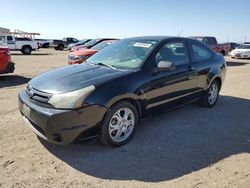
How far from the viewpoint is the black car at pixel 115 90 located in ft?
12.4

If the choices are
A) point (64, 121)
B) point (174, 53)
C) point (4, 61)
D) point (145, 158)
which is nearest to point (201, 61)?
point (174, 53)

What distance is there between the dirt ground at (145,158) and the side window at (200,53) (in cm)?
126

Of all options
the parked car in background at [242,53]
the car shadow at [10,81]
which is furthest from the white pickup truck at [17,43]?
the parked car in background at [242,53]

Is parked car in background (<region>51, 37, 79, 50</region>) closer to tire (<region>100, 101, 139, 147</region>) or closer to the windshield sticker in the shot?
the windshield sticker

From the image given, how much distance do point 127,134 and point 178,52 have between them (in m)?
2.01

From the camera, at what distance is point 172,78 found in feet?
16.7

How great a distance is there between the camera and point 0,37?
29.0m

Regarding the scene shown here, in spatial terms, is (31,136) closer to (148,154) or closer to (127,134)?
(127,134)

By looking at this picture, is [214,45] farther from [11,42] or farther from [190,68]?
[11,42]

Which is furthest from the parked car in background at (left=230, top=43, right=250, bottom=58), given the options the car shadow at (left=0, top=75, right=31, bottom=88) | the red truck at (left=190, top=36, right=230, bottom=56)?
the car shadow at (left=0, top=75, right=31, bottom=88)

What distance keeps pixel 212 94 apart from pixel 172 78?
1876 millimetres

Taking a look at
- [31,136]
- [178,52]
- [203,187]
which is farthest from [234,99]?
[31,136]

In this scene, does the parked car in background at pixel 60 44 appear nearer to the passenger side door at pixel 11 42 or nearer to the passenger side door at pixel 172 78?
the passenger side door at pixel 11 42

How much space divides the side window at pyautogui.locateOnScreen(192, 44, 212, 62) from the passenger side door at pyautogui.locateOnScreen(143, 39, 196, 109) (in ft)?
0.89
